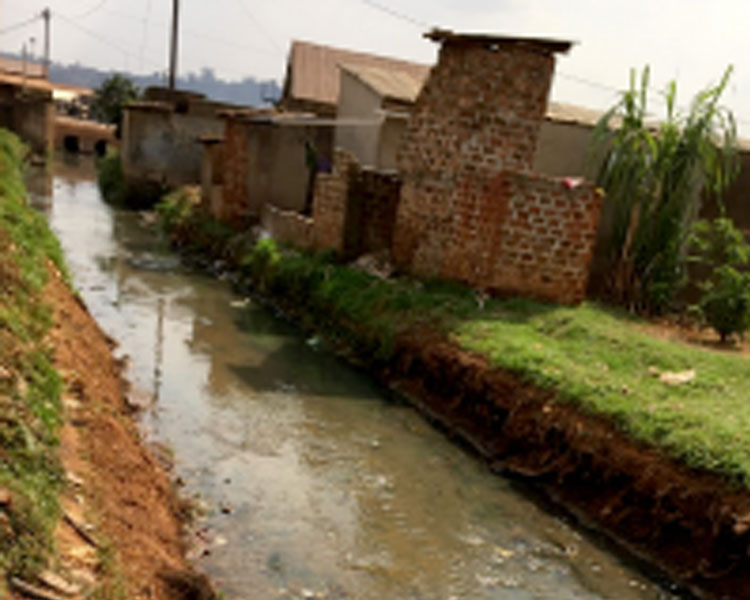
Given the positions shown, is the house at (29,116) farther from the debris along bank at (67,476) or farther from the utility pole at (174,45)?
the debris along bank at (67,476)

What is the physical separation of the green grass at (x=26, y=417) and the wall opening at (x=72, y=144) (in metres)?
38.5

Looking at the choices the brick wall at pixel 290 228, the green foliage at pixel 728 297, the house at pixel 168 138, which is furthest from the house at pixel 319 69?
the green foliage at pixel 728 297

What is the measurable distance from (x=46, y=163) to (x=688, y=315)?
28186mm

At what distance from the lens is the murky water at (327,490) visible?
5.31 meters

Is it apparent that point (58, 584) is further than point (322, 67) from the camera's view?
No

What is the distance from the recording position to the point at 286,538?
5625 millimetres

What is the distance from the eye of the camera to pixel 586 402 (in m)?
6.86

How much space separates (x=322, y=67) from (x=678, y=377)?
21.5 m

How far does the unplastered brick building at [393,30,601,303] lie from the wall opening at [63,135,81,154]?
3664 cm

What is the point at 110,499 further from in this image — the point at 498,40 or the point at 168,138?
the point at 168,138

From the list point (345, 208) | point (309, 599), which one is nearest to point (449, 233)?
point (345, 208)

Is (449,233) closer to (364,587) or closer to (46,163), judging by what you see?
(364,587)

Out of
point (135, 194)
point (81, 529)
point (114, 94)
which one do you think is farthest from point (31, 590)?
point (114, 94)

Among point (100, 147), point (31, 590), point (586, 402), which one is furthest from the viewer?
point (100, 147)
